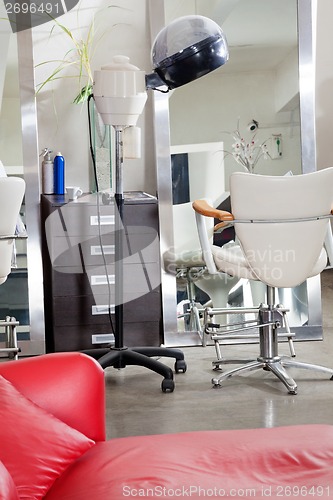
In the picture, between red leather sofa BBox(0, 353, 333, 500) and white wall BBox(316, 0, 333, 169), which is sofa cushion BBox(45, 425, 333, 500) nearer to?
red leather sofa BBox(0, 353, 333, 500)

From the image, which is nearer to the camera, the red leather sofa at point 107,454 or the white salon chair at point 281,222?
the red leather sofa at point 107,454

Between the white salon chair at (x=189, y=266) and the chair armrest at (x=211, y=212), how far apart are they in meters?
0.85

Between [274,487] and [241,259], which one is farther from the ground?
[241,259]

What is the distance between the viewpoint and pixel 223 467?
1.77m

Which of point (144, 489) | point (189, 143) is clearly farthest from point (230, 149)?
point (144, 489)

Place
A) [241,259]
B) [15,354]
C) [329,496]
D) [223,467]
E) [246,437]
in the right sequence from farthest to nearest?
[15,354] → [241,259] → [246,437] → [223,467] → [329,496]

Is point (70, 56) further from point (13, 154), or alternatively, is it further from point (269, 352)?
point (269, 352)

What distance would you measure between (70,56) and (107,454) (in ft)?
11.8

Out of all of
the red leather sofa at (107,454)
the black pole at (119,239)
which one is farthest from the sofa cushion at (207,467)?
the black pole at (119,239)

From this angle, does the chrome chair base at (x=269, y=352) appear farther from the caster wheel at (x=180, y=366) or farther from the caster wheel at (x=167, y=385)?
the caster wheel at (x=180, y=366)

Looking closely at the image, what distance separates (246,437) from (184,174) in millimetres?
3189

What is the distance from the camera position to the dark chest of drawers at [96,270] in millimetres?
4691

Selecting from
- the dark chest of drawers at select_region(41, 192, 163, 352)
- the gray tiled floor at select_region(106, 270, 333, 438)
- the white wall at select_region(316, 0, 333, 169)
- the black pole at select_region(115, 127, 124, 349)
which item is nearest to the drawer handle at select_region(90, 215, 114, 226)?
the dark chest of drawers at select_region(41, 192, 163, 352)

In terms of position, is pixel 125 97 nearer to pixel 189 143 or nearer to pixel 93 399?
pixel 189 143
